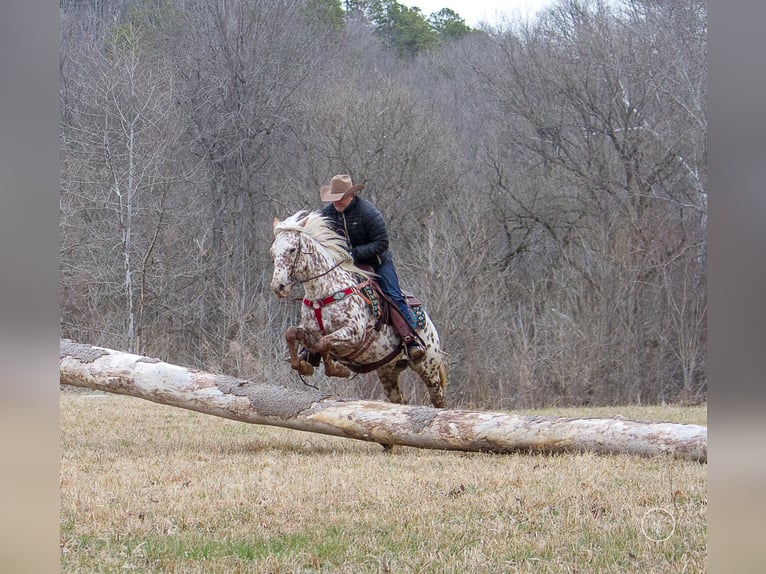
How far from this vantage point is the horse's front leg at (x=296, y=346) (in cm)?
793

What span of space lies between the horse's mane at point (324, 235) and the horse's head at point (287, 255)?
0.21ft

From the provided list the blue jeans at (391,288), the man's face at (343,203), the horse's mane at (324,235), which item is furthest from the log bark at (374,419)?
the man's face at (343,203)

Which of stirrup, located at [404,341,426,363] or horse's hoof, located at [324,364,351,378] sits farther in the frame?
stirrup, located at [404,341,426,363]

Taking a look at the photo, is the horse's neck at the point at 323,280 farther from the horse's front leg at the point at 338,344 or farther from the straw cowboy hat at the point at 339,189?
the straw cowboy hat at the point at 339,189

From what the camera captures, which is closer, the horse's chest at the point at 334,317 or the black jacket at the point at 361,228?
the horse's chest at the point at 334,317

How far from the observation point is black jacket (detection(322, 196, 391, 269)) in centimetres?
847

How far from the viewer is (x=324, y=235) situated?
8273 mm

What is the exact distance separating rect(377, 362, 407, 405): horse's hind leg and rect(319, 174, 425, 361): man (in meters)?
0.56

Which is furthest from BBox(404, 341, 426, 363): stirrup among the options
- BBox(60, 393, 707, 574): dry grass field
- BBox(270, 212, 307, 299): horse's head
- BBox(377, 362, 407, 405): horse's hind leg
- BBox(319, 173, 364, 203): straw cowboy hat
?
BBox(319, 173, 364, 203): straw cowboy hat

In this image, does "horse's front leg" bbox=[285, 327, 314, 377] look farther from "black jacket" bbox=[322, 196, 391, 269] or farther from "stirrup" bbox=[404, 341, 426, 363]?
"stirrup" bbox=[404, 341, 426, 363]

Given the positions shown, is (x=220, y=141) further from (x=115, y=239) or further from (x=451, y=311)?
(x=451, y=311)

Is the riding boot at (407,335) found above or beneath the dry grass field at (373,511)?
above
